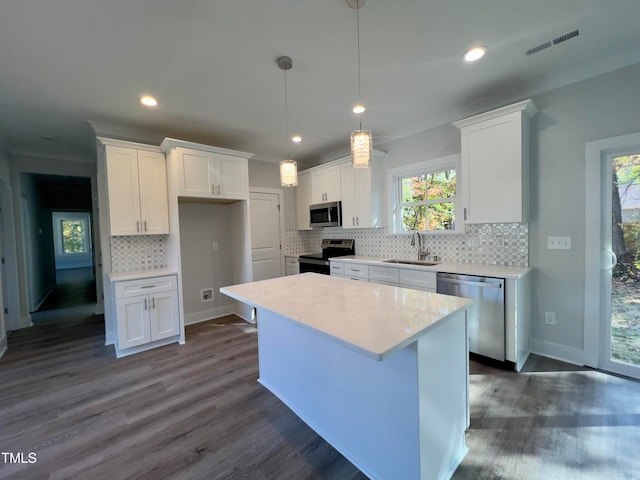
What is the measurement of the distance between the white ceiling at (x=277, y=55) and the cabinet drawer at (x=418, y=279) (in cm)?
186

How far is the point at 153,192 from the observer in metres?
3.34

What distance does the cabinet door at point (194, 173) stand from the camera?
10.7ft

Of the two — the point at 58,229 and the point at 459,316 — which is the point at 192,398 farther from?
the point at 58,229

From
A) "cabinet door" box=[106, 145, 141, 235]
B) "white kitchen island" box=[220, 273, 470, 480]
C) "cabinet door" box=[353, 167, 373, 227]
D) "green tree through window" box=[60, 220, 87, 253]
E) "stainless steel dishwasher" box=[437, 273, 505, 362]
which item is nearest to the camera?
"white kitchen island" box=[220, 273, 470, 480]

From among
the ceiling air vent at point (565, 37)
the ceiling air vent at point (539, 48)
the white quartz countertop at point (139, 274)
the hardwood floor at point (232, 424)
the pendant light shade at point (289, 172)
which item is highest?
the ceiling air vent at point (539, 48)

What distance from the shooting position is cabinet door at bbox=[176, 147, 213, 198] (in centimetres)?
326

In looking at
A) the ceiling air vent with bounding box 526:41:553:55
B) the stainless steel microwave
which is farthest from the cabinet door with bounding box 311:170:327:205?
the ceiling air vent with bounding box 526:41:553:55

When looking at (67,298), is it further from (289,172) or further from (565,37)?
(565,37)

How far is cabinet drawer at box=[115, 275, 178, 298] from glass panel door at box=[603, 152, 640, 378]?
450cm

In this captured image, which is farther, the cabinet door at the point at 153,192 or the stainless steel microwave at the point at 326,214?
the stainless steel microwave at the point at 326,214

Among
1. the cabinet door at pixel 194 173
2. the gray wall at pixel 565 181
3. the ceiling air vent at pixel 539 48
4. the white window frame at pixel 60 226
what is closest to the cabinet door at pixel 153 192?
the cabinet door at pixel 194 173

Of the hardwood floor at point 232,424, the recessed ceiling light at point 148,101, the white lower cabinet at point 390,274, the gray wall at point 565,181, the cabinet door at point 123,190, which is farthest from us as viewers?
the cabinet door at point 123,190

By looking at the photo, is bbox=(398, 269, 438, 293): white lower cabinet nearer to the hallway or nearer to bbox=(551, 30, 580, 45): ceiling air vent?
bbox=(551, 30, 580, 45): ceiling air vent

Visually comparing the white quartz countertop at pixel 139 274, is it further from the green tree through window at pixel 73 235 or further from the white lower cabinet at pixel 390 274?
the green tree through window at pixel 73 235
